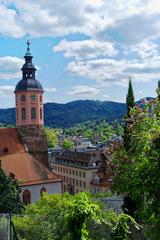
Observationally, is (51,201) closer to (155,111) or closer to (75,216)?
(75,216)

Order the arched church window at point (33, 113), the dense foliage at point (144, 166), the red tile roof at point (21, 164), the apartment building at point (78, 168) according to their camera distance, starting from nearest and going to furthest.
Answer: the dense foliage at point (144, 166)
the red tile roof at point (21, 164)
the arched church window at point (33, 113)
the apartment building at point (78, 168)

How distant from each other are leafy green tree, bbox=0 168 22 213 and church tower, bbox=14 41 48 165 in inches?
418

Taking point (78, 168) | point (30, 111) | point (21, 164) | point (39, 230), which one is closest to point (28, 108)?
point (30, 111)

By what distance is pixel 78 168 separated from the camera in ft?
201

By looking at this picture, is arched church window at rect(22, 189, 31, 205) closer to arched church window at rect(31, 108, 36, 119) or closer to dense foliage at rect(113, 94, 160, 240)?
arched church window at rect(31, 108, 36, 119)

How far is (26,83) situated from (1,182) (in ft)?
46.6

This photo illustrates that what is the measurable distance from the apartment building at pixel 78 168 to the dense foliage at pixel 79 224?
41429mm

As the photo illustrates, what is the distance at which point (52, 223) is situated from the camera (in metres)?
15.3

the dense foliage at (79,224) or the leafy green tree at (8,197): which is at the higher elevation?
the dense foliage at (79,224)

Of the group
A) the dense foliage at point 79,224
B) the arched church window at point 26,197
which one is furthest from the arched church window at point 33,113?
the dense foliage at point 79,224

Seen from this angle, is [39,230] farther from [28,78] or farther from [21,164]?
[28,78]

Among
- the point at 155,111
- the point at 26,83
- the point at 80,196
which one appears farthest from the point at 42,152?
the point at 155,111

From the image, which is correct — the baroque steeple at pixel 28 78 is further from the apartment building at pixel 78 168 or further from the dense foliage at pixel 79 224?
the dense foliage at pixel 79 224

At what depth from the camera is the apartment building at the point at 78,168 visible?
5893 centimetres
